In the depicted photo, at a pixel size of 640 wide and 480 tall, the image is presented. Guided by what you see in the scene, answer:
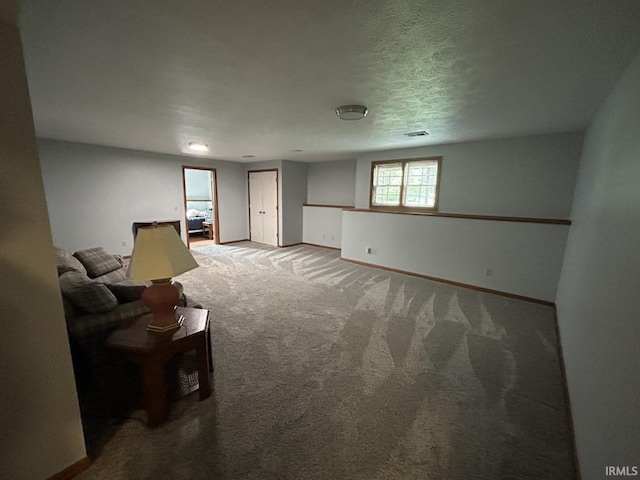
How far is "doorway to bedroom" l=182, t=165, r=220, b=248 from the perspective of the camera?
675 cm

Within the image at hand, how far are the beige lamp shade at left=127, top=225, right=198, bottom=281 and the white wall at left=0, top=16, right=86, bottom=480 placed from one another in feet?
1.16

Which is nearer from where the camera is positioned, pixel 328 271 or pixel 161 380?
pixel 161 380

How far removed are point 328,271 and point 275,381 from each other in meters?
2.96

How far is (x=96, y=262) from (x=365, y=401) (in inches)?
142

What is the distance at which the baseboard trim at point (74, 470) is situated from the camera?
1.25 meters

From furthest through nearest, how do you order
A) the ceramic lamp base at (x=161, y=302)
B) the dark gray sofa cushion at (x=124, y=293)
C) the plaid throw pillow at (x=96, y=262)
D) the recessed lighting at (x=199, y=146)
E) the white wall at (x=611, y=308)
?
the recessed lighting at (x=199, y=146) → the plaid throw pillow at (x=96, y=262) → the dark gray sofa cushion at (x=124, y=293) → the ceramic lamp base at (x=161, y=302) → the white wall at (x=611, y=308)

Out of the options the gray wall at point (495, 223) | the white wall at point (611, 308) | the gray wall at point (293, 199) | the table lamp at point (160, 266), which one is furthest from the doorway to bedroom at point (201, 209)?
the white wall at point (611, 308)

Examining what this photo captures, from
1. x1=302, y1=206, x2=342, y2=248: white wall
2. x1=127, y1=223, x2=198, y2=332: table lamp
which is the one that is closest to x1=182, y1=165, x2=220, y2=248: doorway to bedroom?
x1=302, y1=206, x2=342, y2=248: white wall

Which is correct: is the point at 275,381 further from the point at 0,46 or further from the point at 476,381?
the point at 0,46

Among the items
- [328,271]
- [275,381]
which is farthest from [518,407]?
[328,271]

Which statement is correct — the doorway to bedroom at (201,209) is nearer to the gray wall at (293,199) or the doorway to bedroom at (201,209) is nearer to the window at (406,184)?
the gray wall at (293,199)

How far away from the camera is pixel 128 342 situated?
1540 mm

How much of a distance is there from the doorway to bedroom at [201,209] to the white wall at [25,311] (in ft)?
18.4

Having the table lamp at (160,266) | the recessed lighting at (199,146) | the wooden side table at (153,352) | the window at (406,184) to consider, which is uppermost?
the recessed lighting at (199,146)
